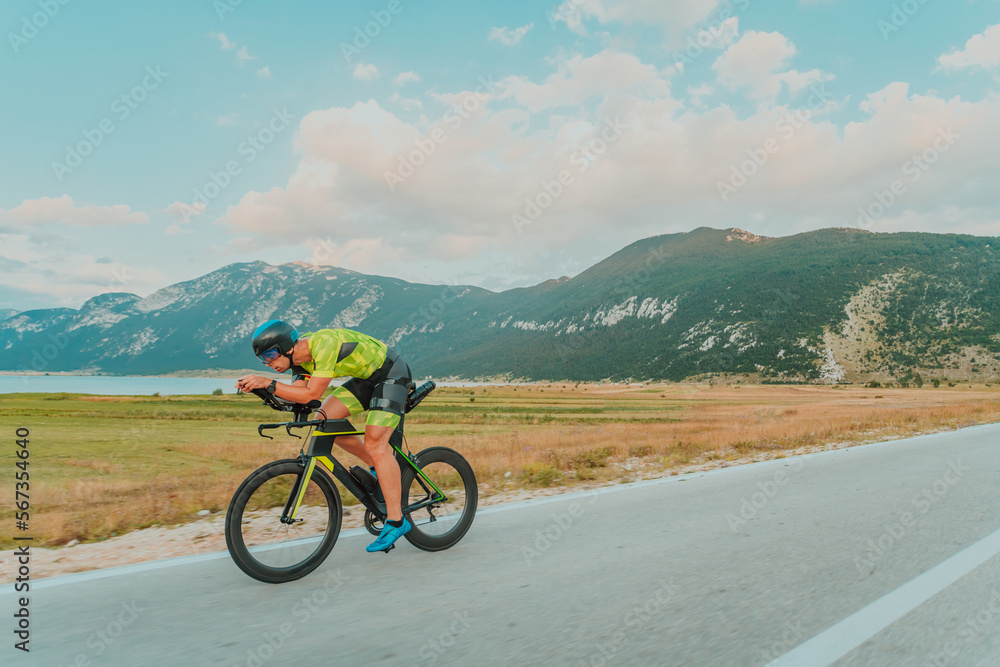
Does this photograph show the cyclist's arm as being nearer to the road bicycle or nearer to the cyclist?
the cyclist

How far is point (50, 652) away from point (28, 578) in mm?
1846

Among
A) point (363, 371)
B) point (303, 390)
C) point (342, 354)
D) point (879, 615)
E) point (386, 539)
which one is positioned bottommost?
point (879, 615)

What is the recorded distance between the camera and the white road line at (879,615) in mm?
2936

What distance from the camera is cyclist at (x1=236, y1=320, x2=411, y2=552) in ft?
13.9

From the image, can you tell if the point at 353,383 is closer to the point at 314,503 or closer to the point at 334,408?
the point at 334,408

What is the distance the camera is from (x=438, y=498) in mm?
5203

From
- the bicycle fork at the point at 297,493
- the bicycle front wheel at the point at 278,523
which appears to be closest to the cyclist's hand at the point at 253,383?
the bicycle front wheel at the point at 278,523

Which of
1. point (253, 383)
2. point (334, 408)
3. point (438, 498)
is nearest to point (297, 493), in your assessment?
point (334, 408)

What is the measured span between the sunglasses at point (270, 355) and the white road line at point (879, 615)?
3.77 metres

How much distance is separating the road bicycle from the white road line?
302 centimetres

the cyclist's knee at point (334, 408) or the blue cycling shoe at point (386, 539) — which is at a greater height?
the cyclist's knee at point (334, 408)

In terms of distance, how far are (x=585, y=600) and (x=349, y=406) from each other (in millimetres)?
2490

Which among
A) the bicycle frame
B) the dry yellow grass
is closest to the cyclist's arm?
the bicycle frame

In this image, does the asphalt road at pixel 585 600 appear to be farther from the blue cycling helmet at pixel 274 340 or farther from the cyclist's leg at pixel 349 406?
the blue cycling helmet at pixel 274 340
